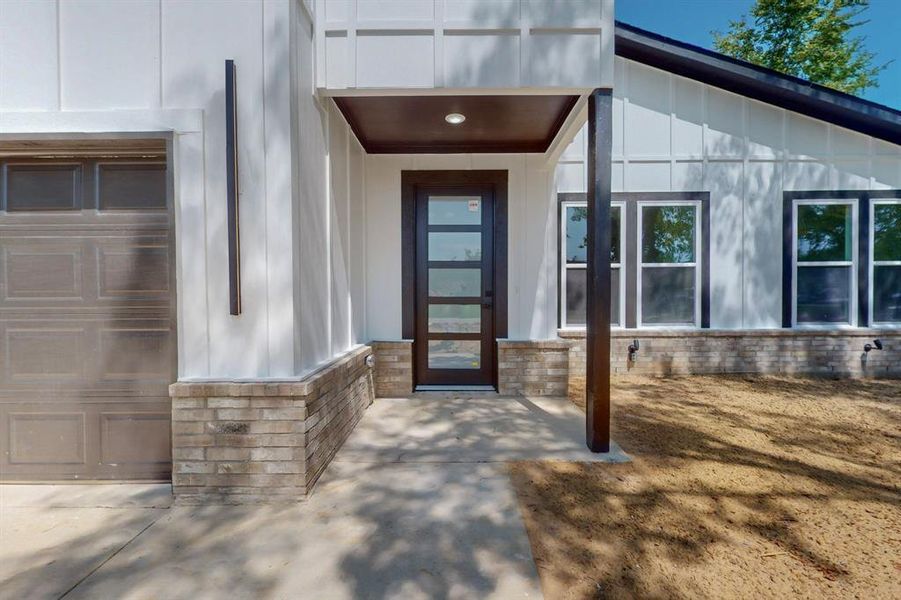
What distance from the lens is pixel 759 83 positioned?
19.1 ft

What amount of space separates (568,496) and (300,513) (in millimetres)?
1749

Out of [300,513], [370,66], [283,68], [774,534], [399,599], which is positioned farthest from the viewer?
[370,66]

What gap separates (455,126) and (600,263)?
2.11m

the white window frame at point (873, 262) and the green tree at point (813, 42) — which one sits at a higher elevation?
the green tree at point (813, 42)

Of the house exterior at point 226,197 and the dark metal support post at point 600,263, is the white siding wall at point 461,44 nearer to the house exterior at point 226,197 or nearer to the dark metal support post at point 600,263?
the house exterior at point 226,197

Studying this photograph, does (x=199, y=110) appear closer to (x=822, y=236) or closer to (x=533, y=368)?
(x=533, y=368)

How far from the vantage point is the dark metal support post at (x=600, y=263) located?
133 inches

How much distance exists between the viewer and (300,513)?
260 centimetres

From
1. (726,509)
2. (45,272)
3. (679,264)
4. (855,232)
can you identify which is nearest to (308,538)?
(726,509)

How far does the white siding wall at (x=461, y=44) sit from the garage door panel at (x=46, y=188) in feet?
6.31

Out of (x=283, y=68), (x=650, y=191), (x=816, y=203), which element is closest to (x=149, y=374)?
(x=283, y=68)

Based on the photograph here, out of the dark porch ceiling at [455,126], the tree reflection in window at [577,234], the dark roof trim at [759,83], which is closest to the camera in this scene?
the dark porch ceiling at [455,126]

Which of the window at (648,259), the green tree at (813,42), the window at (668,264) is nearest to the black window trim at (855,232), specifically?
the window at (648,259)

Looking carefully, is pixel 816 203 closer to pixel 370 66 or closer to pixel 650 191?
pixel 650 191
